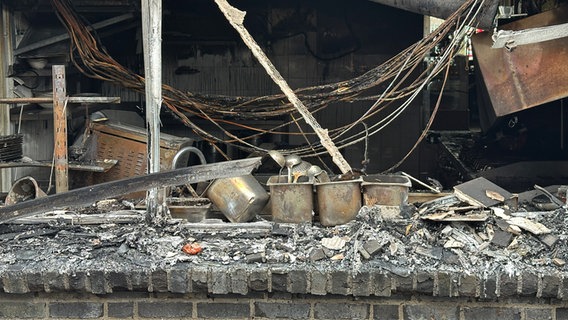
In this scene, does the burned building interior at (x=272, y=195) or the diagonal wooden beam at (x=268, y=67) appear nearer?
the burned building interior at (x=272, y=195)

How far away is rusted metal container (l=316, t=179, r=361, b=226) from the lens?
420cm

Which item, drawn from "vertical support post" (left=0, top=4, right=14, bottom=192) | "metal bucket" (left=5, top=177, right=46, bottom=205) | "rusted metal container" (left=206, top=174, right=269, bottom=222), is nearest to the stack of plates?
"metal bucket" (left=5, top=177, right=46, bottom=205)

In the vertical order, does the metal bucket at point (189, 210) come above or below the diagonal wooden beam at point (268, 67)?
below

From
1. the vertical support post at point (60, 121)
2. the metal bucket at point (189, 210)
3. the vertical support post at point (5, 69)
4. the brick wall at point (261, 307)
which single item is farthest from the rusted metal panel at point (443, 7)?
the vertical support post at point (5, 69)

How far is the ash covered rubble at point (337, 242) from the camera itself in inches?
145

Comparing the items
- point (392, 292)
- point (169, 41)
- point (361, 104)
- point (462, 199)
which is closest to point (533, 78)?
point (462, 199)

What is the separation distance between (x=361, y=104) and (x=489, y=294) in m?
4.98

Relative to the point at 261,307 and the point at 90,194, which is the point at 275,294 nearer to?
the point at 261,307

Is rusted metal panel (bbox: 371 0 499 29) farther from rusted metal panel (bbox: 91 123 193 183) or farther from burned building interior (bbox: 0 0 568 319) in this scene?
rusted metal panel (bbox: 91 123 193 183)

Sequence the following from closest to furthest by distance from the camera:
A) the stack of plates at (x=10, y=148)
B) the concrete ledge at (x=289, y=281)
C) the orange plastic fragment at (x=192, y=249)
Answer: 1. the concrete ledge at (x=289, y=281)
2. the orange plastic fragment at (x=192, y=249)
3. the stack of plates at (x=10, y=148)

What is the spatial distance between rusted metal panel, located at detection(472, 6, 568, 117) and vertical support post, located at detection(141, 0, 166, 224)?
2.73 metres

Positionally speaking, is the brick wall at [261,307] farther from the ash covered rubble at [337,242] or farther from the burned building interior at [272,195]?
the ash covered rubble at [337,242]

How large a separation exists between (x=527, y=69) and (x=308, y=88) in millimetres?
1843

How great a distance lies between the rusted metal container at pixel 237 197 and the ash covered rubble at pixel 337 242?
0.55 feet
